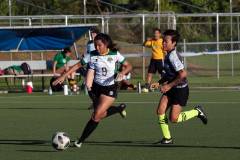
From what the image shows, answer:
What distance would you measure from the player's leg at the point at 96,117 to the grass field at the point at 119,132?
188 millimetres

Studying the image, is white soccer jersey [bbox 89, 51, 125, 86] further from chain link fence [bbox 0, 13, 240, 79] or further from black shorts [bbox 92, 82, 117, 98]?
chain link fence [bbox 0, 13, 240, 79]

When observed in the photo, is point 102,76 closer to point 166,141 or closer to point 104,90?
point 104,90

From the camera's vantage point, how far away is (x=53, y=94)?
2894 cm

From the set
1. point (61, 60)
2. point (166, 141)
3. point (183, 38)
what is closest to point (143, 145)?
point (166, 141)

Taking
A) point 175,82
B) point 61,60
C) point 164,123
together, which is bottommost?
point 164,123

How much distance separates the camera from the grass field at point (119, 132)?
12359 millimetres

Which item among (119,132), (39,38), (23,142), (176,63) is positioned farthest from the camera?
(39,38)

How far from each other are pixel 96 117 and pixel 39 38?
68.5ft

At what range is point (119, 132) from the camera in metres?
15.6

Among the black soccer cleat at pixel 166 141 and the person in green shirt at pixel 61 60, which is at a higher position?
the person in green shirt at pixel 61 60

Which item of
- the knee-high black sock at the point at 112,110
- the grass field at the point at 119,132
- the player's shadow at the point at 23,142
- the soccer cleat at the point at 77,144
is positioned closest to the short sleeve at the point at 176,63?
the grass field at the point at 119,132

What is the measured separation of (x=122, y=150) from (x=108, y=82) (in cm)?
115

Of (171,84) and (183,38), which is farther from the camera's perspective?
(183,38)

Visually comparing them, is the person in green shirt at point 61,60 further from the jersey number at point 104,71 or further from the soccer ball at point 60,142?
the soccer ball at point 60,142
